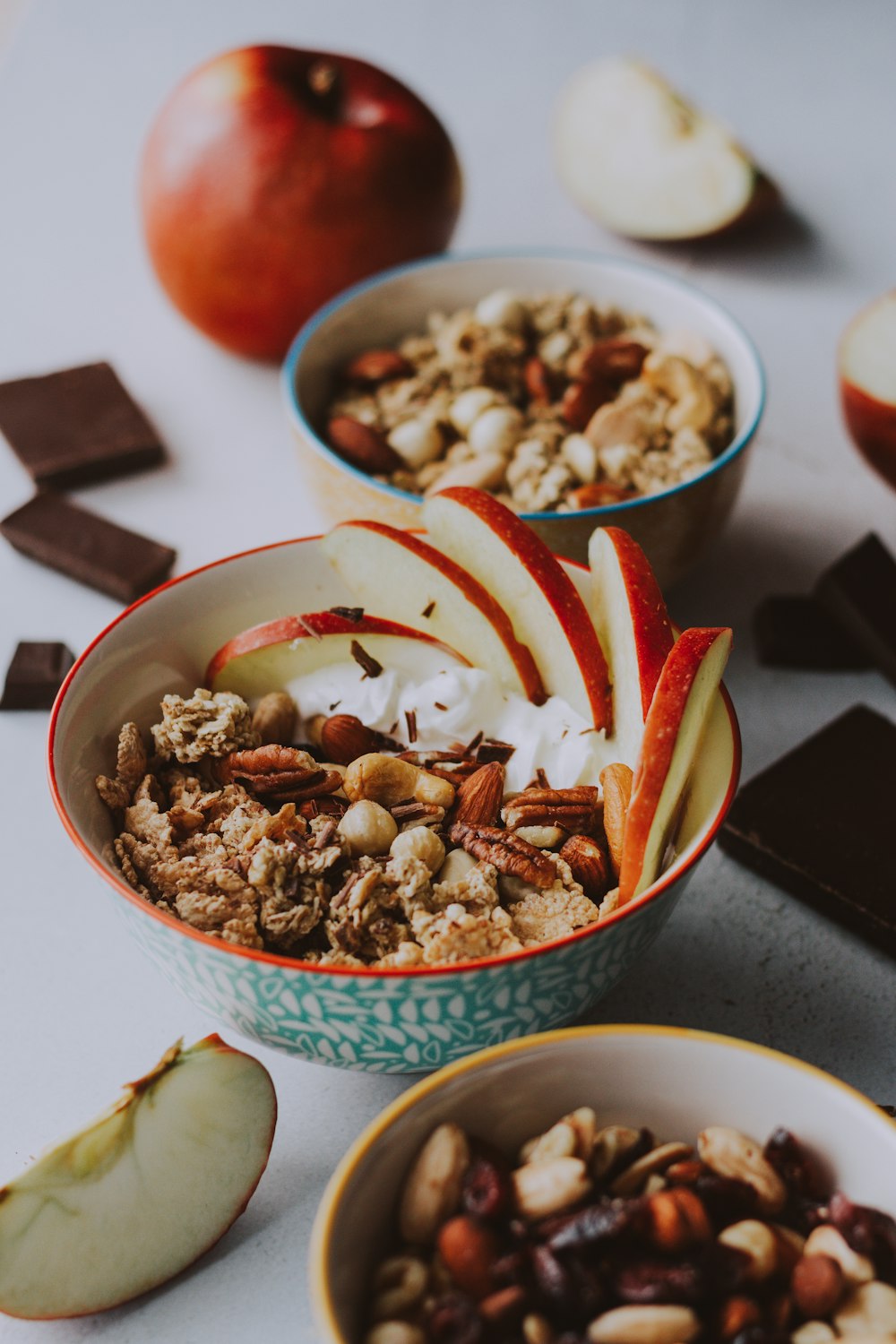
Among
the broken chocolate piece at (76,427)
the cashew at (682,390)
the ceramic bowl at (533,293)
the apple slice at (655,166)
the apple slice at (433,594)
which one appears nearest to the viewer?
the apple slice at (433,594)

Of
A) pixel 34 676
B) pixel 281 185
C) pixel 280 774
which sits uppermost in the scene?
pixel 281 185

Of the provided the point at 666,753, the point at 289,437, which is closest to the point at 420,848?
the point at 666,753

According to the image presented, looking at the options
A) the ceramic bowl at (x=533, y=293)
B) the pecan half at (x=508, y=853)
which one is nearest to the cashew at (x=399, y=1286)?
the pecan half at (x=508, y=853)

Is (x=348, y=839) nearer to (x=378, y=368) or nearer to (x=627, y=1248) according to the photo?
(x=627, y=1248)

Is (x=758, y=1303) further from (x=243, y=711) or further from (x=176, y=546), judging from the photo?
(x=176, y=546)

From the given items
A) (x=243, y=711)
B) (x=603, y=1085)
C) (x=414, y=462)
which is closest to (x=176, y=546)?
(x=414, y=462)

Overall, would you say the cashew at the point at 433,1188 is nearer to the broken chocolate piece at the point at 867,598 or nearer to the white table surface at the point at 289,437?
the white table surface at the point at 289,437

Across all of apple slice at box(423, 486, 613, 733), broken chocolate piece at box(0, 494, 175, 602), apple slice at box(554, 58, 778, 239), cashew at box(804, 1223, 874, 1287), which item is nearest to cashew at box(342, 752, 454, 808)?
apple slice at box(423, 486, 613, 733)
